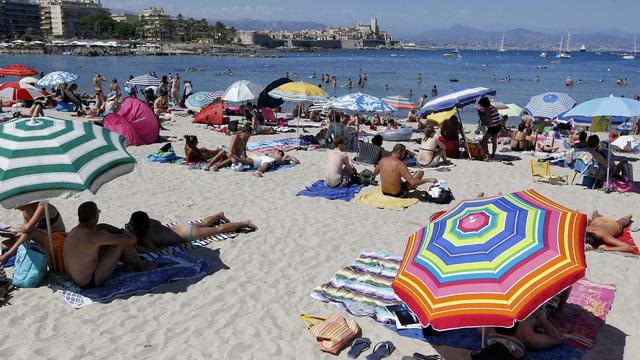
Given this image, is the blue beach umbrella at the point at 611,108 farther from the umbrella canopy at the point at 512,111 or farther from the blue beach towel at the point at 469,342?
the umbrella canopy at the point at 512,111

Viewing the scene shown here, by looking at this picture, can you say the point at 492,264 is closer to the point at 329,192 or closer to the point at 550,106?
the point at 329,192

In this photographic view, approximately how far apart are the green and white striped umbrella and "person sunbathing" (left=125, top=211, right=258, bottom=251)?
0.91 meters

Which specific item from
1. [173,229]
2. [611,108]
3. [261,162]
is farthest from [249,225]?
[611,108]

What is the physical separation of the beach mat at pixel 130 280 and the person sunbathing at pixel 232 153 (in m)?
4.40

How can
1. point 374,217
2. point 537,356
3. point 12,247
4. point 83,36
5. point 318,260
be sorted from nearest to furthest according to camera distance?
point 537,356 → point 12,247 → point 318,260 → point 374,217 → point 83,36

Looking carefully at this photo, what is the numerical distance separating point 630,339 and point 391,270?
81.8 inches

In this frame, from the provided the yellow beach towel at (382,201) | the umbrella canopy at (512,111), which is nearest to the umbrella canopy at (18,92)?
the yellow beach towel at (382,201)

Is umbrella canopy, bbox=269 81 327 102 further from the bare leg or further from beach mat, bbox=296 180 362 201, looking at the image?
the bare leg

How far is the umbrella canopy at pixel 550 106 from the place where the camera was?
12.8 meters

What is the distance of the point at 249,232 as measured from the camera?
640cm

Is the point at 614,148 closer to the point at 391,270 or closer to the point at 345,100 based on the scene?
the point at 345,100

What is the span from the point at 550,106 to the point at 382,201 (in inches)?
290

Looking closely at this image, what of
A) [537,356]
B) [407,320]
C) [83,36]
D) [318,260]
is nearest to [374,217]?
[318,260]

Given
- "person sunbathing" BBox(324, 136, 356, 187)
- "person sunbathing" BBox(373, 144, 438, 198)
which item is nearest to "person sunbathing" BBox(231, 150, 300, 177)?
"person sunbathing" BBox(324, 136, 356, 187)
